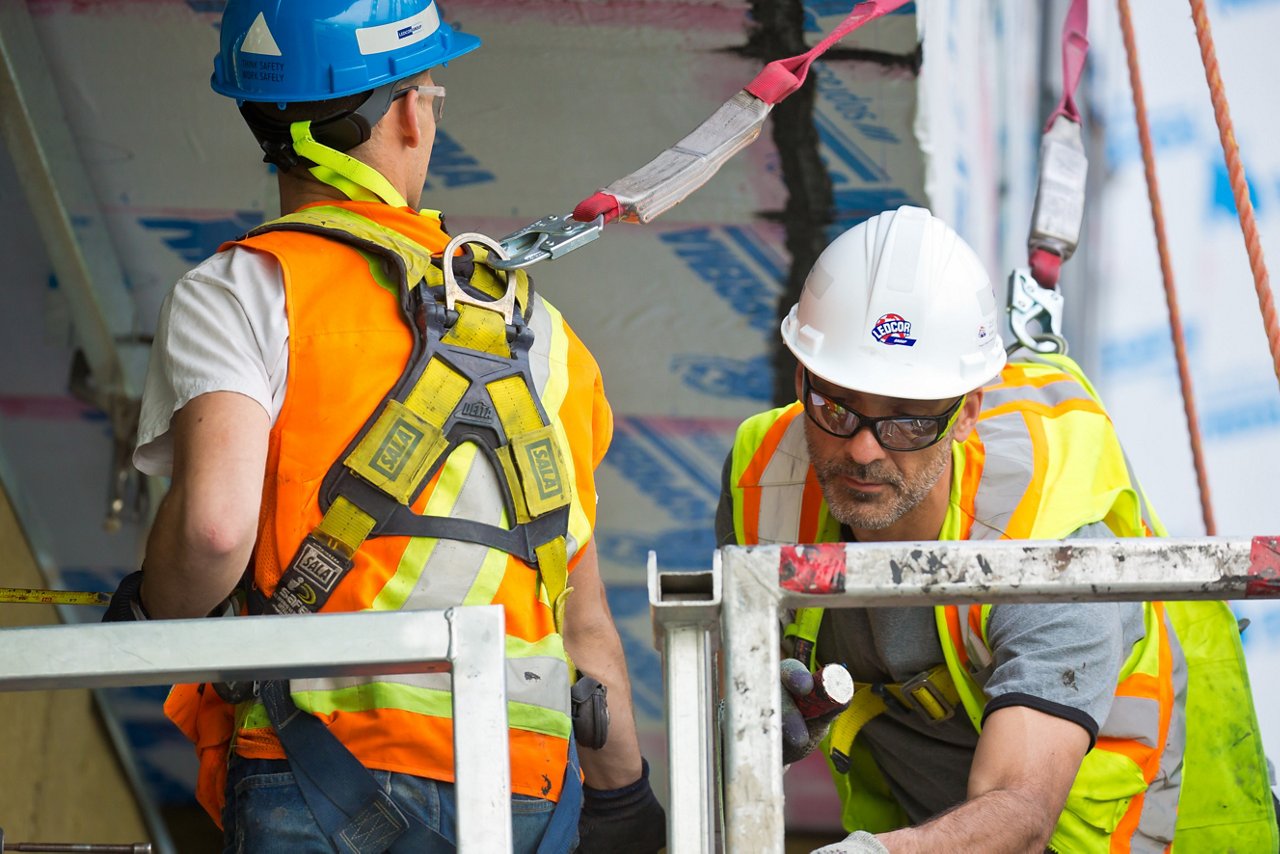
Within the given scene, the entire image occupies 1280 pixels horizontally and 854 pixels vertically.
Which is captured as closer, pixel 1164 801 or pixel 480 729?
pixel 480 729

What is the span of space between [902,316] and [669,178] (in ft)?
1.50

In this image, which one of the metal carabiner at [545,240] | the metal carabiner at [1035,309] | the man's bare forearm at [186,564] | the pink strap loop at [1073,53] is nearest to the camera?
the man's bare forearm at [186,564]

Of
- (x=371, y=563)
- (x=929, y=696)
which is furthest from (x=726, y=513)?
(x=371, y=563)

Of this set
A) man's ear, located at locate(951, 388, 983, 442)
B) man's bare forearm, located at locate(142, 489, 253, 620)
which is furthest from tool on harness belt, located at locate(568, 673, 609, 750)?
man's ear, located at locate(951, 388, 983, 442)

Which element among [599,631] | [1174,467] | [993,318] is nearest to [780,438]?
[993,318]

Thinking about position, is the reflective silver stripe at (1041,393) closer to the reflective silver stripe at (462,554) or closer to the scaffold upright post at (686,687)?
the reflective silver stripe at (462,554)

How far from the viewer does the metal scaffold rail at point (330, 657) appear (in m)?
1.21

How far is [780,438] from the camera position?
2.80 m

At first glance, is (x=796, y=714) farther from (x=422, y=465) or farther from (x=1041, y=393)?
(x=1041, y=393)

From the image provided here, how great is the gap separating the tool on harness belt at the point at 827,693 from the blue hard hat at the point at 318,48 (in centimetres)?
104

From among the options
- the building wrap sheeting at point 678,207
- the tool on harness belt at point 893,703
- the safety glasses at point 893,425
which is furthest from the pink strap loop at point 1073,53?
the tool on harness belt at point 893,703

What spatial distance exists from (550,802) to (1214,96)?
5.53 ft

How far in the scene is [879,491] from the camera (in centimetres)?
254

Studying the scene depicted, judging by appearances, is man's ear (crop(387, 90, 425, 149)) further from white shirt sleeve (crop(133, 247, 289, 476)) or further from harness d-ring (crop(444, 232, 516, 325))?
white shirt sleeve (crop(133, 247, 289, 476))
